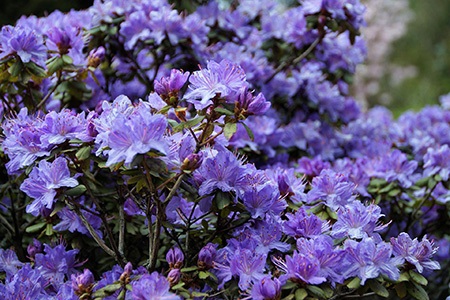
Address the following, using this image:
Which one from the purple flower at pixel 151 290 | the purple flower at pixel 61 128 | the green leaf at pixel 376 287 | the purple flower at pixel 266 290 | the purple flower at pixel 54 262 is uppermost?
the purple flower at pixel 61 128

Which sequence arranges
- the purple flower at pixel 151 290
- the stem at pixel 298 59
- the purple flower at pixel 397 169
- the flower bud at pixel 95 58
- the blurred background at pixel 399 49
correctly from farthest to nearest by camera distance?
1. the blurred background at pixel 399 49
2. the stem at pixel 298 59
3. the purple flower at pixel 397 169
4. the flower bud at pixel 95 58
5. the purple flower at pixel 151 290

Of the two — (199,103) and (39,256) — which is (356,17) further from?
(39,256)

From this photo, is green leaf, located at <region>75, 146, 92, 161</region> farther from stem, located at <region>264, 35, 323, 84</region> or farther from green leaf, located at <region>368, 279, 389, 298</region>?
stem, located at <region>264, 35, 323, 84</region>

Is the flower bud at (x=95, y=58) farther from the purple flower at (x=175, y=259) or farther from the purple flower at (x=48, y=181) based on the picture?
the purple flower at (x=175, y=259)

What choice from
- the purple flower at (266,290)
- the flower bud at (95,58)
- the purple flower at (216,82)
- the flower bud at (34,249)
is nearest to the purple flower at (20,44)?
the flower bud at (95,58)

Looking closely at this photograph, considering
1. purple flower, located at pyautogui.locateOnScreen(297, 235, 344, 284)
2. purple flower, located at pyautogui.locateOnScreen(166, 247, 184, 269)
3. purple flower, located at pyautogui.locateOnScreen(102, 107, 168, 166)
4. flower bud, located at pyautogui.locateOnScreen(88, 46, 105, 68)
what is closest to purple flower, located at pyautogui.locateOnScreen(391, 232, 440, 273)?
purple flower, located at pyautogui.locateOnScreen(297, 235, 344, 284)

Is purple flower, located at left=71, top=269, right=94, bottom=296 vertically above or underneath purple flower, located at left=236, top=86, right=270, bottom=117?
underneath

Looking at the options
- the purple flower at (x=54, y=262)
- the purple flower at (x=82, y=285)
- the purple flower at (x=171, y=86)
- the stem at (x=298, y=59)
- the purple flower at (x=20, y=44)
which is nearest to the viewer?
the purple flower at (x=82, y=285)
